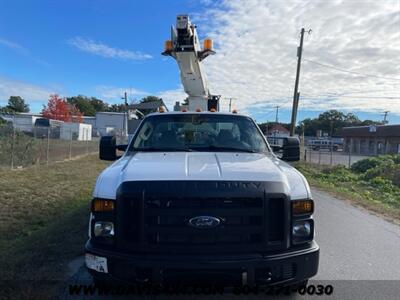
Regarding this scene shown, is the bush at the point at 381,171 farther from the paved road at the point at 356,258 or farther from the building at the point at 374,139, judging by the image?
the building at the point at 374,139

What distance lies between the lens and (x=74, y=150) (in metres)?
26.5

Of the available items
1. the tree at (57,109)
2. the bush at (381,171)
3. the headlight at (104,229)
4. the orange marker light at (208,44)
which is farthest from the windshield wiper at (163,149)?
the tree at (57,109)

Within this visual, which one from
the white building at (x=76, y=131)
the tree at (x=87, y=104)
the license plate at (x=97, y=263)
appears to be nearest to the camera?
the license plate at (x=97, y=263)

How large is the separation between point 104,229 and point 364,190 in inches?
529

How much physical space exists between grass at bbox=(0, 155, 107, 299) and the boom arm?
13.2 ft

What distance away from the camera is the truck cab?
11.2 feet

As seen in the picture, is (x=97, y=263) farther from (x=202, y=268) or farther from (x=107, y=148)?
(x=107, y=148)

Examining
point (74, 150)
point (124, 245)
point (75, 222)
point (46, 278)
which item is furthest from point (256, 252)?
point (74, 150)

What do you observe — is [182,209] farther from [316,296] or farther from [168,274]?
[316,296]

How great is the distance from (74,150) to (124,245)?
24.1 m

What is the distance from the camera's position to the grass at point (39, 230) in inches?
180

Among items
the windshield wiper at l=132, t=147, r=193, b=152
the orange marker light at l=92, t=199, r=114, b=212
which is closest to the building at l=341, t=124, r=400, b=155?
the windshield wiper at l=132, t=147, r=193, b=152

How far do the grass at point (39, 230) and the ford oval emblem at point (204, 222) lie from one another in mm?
1775

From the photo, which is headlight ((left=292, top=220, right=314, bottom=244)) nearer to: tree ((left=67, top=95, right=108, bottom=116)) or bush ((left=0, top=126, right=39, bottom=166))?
bush ((left=0, top=126, right=39, bottom=166))
